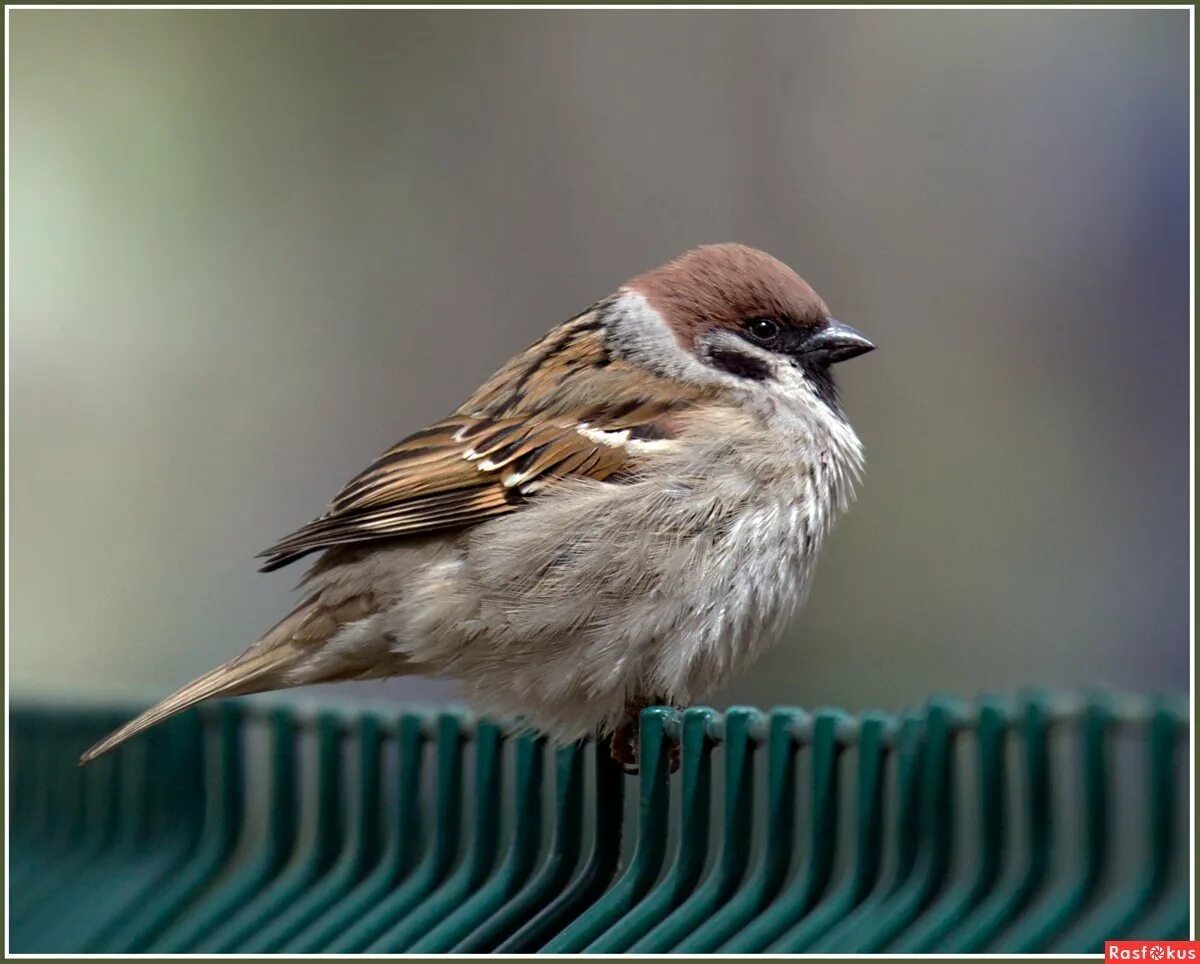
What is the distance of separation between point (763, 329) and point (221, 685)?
1.54 m

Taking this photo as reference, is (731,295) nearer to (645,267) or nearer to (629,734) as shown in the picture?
(629,734)

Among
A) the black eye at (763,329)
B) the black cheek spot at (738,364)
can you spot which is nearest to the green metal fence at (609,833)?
the black cheek spot at (738,364)

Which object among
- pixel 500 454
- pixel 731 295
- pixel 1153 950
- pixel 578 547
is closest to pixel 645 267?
pixel 731 295

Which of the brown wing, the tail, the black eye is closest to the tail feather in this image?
the tail

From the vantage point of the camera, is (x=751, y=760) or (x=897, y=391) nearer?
(x=751, y=760)

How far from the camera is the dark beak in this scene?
3.50 m

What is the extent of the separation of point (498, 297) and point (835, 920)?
471 centimetres

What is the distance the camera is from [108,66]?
6.62 m

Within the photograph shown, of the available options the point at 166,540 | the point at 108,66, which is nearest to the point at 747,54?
the point at 108,66

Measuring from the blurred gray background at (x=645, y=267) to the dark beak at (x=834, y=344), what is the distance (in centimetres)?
240

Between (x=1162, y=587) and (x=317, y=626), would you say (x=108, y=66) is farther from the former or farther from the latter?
(x=1162, y=587)

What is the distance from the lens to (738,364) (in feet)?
11.5

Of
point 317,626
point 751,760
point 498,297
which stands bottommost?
Result: point 751,760

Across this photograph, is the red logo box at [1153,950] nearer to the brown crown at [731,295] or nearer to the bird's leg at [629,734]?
the bird's leg at [629,734]
